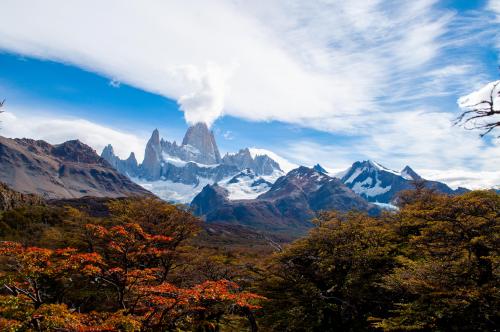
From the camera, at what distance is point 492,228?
70.7 feet

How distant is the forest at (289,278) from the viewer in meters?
18.1

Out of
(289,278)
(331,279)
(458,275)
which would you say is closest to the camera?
(458,275)

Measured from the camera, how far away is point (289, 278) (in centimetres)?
3241

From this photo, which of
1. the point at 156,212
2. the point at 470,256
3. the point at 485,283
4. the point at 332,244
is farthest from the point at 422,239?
the point at 156,212

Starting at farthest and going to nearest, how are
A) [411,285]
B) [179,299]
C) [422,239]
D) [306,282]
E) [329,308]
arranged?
[306,282] → [329,308] → [422,239] → [411,285] → [179,299]

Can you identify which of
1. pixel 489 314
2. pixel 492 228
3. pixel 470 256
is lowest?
pixel 489 314

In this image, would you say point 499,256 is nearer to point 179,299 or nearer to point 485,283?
point 485,283

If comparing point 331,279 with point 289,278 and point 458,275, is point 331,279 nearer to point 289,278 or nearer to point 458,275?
point 289,278

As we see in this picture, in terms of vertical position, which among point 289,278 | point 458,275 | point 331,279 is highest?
point 458,275

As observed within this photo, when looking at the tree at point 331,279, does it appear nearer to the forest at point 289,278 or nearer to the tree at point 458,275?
the forest at point 289,278

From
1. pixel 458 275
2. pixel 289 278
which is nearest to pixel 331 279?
pixel 289 278

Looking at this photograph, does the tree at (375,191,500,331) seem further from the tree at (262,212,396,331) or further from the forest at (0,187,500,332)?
the tree at (262,212,396,331)

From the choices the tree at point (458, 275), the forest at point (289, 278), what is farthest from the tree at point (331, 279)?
the tree at point (458, 275)

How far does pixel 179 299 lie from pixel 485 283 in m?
17.3
